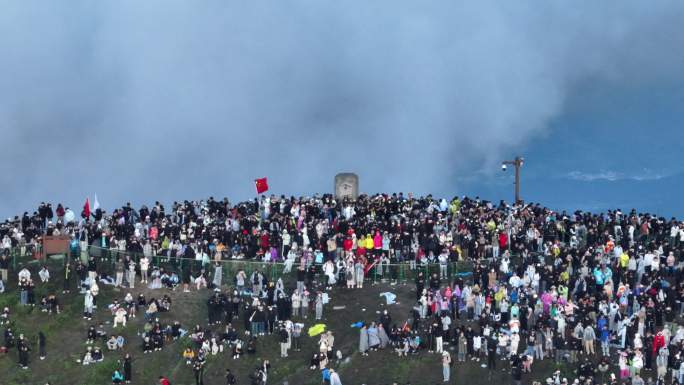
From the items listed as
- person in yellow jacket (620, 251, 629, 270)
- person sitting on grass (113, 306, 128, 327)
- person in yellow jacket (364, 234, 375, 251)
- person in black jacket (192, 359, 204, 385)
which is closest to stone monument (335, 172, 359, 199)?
person in yellow jacket (364, 234, 375, 251)

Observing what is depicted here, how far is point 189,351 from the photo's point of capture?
60500 mm

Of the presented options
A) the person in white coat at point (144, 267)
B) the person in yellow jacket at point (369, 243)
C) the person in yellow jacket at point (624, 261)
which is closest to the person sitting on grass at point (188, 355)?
the person in white coat at point (144, 267)

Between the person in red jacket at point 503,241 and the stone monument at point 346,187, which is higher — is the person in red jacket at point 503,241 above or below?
below

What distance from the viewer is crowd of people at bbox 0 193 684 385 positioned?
5725 centimetres

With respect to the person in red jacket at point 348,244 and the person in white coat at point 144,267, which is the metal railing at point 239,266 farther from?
the person in red jacket at point 348,244

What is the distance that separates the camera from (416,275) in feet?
218

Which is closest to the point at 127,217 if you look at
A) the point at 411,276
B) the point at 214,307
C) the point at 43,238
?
the point at 43,238

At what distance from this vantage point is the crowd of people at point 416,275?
2254 inches

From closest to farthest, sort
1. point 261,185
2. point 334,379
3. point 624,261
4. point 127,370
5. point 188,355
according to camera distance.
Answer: point 334,379 → point 127,370 → point 188,355 → point 624,261 → point 261,185

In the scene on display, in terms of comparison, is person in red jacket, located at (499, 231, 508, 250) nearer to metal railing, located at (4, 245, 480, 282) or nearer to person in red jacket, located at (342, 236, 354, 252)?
metal railing, located at (4, 245, 480, 282)

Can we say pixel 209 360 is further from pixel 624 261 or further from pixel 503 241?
pixel 624 261

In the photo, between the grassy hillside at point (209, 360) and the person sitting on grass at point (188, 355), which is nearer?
the grassy hillside at point (209, 360)

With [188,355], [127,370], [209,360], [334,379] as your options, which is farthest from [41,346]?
[334,379]

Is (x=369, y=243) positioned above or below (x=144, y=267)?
above
